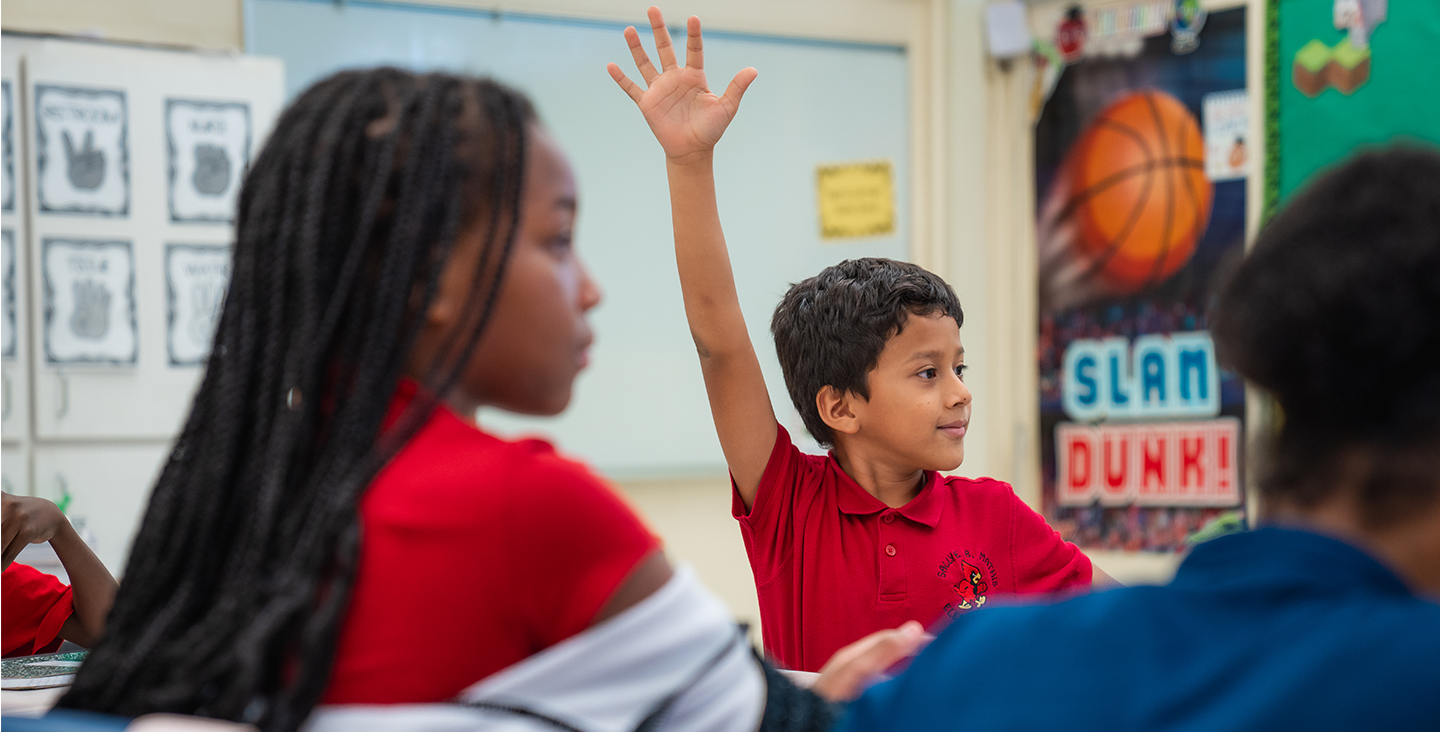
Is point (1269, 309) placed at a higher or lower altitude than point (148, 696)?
higher

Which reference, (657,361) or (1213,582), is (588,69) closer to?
(657,361)

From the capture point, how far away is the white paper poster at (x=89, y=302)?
294 cm

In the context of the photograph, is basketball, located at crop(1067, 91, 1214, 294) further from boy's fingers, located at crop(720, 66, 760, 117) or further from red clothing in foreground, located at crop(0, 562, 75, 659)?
red clothing in foreground, located at crop(0, 562, 75, 659)

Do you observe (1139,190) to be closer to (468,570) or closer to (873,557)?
(873,557)

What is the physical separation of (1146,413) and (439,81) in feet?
10.9

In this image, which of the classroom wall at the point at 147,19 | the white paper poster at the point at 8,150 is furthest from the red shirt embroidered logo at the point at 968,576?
the classroom wall at the point at 147,19

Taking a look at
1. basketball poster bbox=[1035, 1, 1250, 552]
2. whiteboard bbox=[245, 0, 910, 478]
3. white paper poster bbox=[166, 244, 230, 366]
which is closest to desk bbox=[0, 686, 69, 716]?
white paper poster bbox=[166, 244, 230, 366]

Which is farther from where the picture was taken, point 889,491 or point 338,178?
point 889,491

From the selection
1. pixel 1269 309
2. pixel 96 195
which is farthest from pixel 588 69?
pixel 1269 309

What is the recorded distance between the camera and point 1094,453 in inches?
150

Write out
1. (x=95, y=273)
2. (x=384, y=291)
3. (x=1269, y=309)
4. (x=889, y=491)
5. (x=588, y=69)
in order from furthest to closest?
(x=588, y=69) → (x=95, y=273) → (x=889, y=491) → (x=384, y=291) → (x=1269, y=309)

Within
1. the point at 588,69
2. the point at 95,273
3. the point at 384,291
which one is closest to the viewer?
the point at 384,291

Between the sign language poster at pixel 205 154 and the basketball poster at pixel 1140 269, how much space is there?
7.80 ft

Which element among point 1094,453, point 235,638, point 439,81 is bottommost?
point 1094,453
